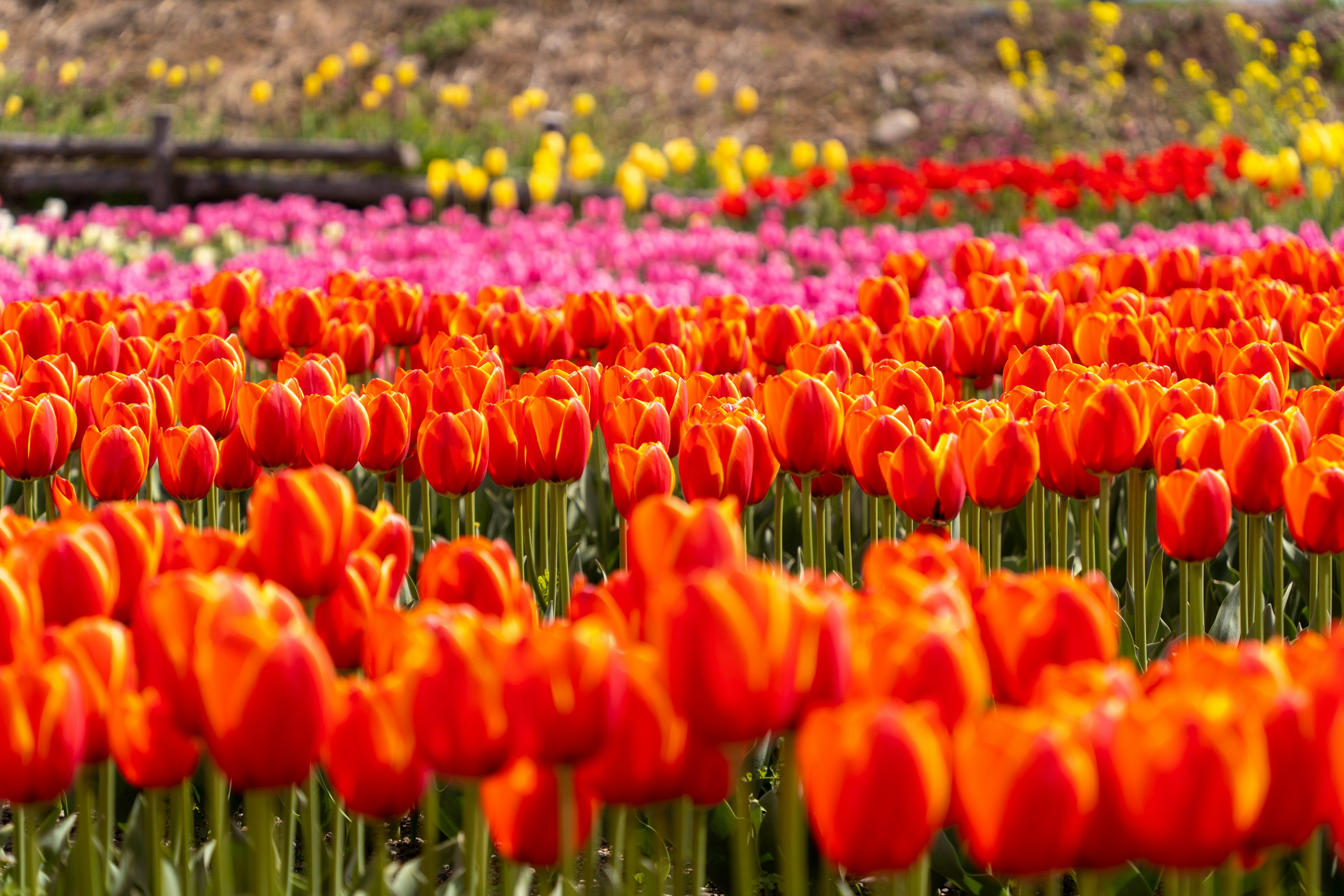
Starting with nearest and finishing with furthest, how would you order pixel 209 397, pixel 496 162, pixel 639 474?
pixel 639 474 → pixel 209 397 → pixel 496 162

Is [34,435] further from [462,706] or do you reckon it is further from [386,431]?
[462,706]

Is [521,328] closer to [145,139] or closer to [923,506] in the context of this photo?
[923,506]

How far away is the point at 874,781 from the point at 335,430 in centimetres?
155

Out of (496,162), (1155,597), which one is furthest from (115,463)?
(496,162)

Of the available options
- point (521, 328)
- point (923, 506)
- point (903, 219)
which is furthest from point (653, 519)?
point (903, 219)

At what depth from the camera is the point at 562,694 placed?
47.1 inches

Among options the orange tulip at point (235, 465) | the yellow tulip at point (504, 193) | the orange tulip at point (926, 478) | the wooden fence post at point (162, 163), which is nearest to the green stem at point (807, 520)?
the orange tulip at point (926, 478)

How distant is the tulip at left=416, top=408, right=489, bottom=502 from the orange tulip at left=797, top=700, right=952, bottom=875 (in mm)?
1398

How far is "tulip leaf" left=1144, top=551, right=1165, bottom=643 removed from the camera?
282 centimetres

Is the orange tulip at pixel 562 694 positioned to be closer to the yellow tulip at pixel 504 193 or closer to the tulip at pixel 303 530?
the tulip at pixel 303 530

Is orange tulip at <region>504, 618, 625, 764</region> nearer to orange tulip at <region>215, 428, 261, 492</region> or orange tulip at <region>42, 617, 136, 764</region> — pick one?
orange tulip at <region>42, 617, 136, 764</region>

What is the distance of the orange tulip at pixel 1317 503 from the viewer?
2049 mm

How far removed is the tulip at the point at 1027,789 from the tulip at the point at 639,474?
1156 millimetres

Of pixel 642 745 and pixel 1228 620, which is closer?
pixel 642 745
